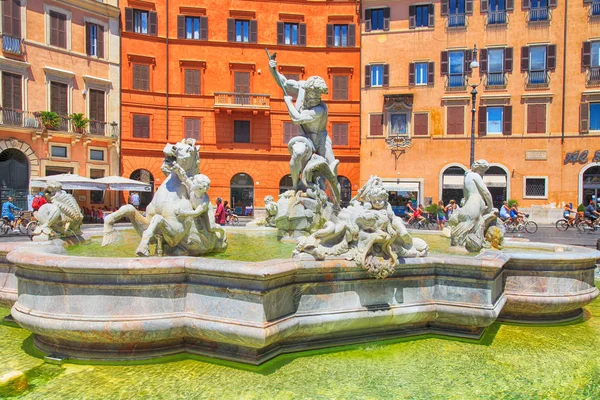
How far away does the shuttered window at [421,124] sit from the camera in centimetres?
3148

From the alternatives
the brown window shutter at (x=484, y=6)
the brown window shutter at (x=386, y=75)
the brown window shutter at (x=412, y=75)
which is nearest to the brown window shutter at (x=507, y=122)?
the brown window shutter at (x=412, y=75)

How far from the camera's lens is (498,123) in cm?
3072

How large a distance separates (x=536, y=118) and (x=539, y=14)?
21.3ft

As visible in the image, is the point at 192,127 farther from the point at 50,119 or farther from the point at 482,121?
the point at 482,121

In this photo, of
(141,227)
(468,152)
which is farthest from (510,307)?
(468,152)

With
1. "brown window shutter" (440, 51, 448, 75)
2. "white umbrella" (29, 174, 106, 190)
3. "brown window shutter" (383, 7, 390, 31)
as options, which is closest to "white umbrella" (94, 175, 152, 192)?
"white umbrella" (29, 174, 106, 190)

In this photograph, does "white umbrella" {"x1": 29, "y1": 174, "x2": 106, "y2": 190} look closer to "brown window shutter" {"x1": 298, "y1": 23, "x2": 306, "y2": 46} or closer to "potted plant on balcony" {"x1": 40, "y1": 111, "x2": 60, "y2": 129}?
"potted plant on balcony" {"x1": 40, "y1": 111, "x2": 60, "y2": 129}

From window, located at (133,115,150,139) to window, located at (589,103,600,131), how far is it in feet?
91.2

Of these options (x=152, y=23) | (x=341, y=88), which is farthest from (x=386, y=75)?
(x=152, y=23)

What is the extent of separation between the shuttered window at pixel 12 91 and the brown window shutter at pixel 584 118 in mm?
32276

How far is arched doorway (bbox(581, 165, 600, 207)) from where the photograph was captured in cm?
2914

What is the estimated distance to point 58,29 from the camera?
27.1m

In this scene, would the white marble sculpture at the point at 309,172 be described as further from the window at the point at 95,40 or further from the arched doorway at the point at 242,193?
the window at the point at 95,40

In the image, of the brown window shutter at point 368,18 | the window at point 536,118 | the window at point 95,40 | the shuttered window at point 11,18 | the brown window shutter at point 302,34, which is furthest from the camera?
the brown window shutter at point 302,34
